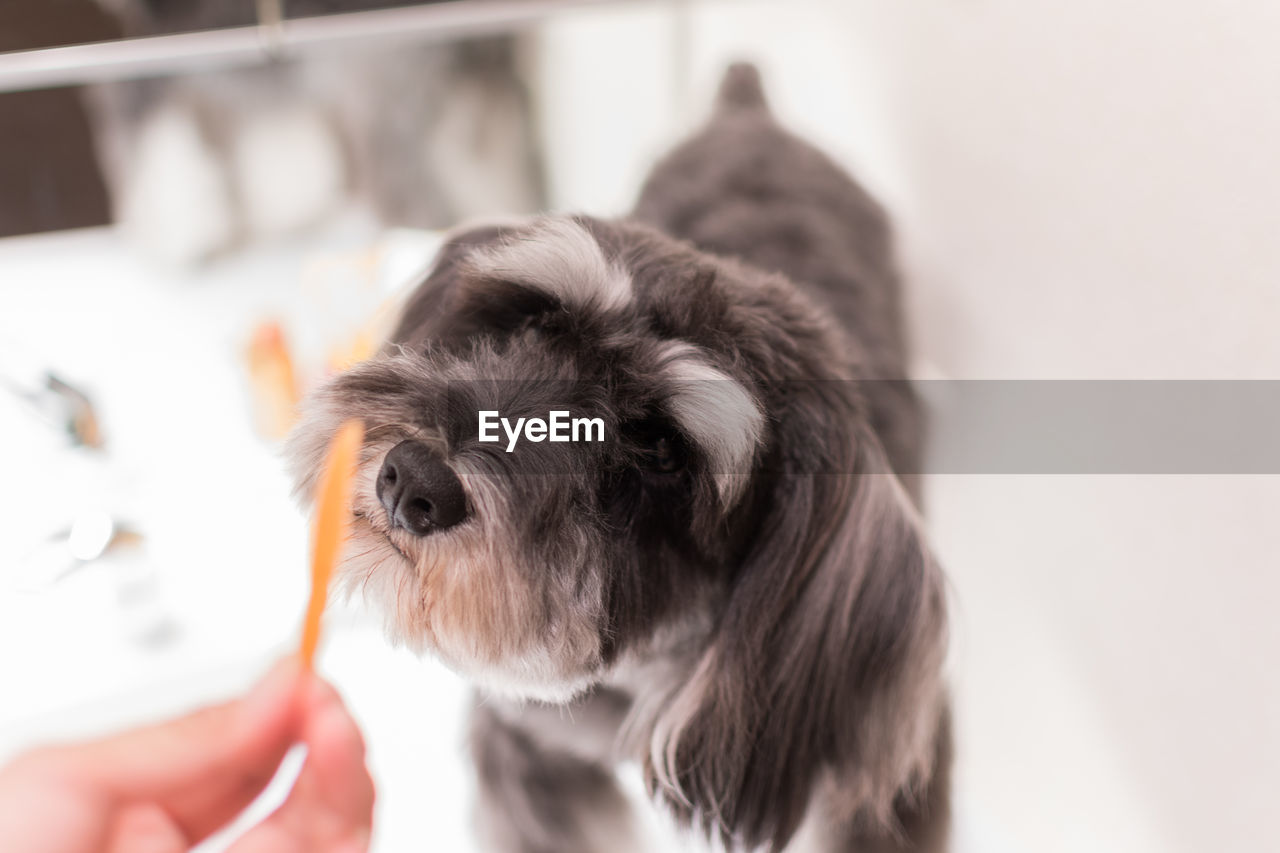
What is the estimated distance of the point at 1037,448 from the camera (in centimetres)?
105

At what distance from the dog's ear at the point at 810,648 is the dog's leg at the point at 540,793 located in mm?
225

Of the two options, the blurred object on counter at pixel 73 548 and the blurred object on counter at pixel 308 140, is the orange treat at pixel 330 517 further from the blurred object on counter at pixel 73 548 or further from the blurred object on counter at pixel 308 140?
the blurred object on counter at pixel 308 140

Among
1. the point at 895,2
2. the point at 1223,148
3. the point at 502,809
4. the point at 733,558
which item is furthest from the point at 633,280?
the point at 895,2

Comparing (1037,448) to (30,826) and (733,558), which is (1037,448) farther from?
(30,826)

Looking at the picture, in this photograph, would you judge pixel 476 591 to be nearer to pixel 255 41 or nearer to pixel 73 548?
pixel 73 548

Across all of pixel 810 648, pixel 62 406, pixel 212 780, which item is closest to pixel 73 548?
pixel 62 406

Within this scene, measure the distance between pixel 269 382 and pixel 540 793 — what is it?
0.88 metres

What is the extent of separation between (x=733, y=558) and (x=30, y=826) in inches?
23.1

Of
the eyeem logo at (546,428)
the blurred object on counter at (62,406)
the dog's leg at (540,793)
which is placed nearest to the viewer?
the eyeem logo at (546,428)

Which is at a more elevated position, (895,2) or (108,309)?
(895,2)

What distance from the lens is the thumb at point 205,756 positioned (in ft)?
2.07

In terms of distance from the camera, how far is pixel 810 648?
2.74 ft

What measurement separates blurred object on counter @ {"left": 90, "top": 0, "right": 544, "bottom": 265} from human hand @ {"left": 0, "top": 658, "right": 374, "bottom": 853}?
1225mm

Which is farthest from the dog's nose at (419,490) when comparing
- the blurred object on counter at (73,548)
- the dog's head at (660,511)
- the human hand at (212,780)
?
the blurred object on counter at (73,548)
